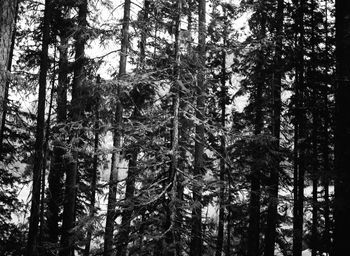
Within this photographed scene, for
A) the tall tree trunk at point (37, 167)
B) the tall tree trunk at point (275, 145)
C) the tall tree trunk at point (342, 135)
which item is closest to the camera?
A: the tall tree trunk at point (342, 135)

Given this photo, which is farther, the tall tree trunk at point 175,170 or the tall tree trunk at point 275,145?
the tall tree trunk at point 275,145

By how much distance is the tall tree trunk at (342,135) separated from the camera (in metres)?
6.30

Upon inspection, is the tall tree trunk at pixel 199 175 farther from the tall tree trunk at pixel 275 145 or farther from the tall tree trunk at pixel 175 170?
the tall tree trunk at pixel 275 145

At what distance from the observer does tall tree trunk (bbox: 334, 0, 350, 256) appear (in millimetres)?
6305

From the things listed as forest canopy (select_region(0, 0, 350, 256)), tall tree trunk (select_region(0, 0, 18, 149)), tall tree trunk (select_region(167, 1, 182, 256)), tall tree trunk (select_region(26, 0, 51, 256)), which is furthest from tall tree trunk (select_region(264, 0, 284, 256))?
tall tree trunk (select_region(0, 0, 18, 149))

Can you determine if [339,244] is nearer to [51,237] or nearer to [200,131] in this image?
[200,131]

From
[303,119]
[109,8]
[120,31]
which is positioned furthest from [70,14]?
[303,119]

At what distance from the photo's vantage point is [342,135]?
22.0 ft

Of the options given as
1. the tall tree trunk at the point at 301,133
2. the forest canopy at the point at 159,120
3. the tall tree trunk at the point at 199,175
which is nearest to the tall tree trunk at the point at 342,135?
the forest canopy at the point at 159,120

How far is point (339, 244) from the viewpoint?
6.30m

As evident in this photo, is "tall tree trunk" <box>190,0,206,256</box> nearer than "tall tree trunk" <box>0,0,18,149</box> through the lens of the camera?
No

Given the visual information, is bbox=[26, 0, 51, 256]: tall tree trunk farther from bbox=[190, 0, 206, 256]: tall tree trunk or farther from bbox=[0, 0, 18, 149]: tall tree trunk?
bbox=[0, 0, 18, 149]: tall tree trunk

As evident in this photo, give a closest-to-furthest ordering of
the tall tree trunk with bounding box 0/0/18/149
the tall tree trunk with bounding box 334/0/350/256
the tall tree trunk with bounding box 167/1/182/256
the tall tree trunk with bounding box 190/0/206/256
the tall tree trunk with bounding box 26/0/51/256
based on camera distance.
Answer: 1. the tall tree trunk with bounding box 0/0/18/149
2. the tall tree trunk with bounding box 334/0/350/256
3. the tall tree trunk with bounding box 167/1/182/256
4. the tall tree trunk with bounding box 190/0/206/256
5. the tall tree trunk with bounding box 26/0/51/256

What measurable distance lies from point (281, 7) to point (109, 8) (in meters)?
8.39
